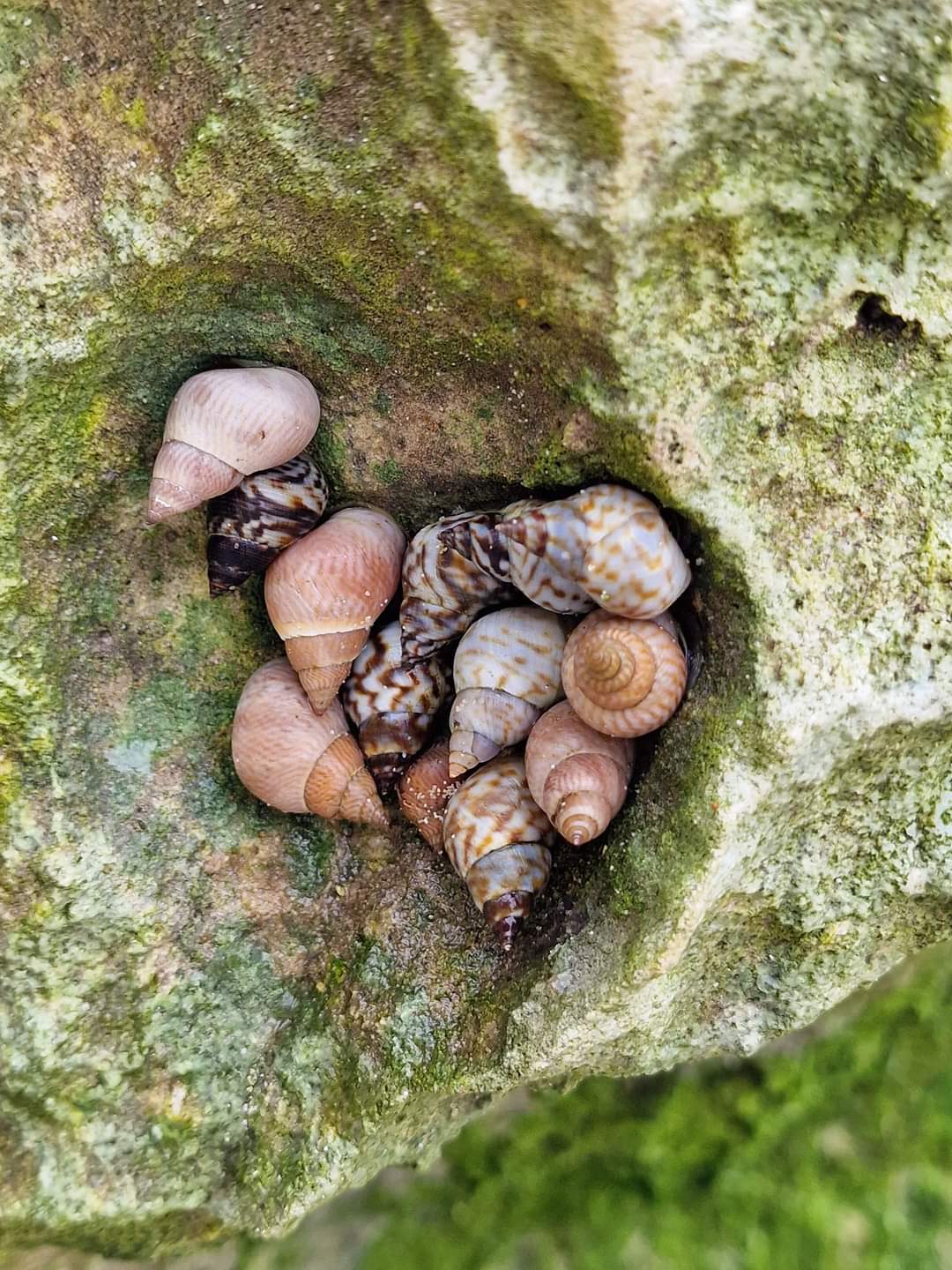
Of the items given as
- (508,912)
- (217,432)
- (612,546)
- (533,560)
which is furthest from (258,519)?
(508,912)

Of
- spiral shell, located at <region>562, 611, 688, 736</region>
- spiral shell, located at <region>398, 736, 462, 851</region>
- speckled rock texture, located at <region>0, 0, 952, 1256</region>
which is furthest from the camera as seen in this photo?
spiral shell, located at <region>398, 736, 462, 851</region>

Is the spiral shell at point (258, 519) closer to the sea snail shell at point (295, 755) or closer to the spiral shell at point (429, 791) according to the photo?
the sea snail shell at point (295, 755)

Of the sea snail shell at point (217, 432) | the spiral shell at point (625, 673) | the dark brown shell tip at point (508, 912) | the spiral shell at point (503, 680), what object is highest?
the sea snail shell at point (217, 432)

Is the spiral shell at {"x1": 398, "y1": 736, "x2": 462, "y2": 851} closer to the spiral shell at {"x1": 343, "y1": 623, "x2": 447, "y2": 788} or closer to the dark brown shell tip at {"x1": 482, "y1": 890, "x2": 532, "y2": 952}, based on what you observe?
the spiral shell at {"x1": 343, "y1": 623, "x2": 447, "y2": 788}

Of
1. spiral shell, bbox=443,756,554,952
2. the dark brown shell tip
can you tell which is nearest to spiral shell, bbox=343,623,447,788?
spiral shell, bbox=443,756,554,952

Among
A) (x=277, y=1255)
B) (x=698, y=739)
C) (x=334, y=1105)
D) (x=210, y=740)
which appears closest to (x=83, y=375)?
(x=210, y=740)

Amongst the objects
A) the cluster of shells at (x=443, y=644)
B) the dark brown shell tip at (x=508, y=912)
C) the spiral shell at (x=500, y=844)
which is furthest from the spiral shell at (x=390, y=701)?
the dark brown shell tip at (x=508, y=912)

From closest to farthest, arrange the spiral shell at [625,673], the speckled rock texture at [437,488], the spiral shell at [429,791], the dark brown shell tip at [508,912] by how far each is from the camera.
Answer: the speckled rock texture at [437,488] < the spiral shell at [625,673] < the dark brown shell tip at [508,912] < the spiral shell at [429,791]
